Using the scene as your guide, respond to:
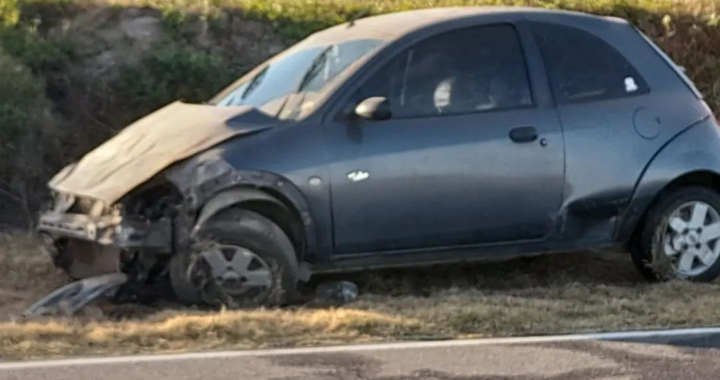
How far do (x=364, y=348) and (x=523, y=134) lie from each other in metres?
2.08

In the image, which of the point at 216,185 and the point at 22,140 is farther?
the point at 22,140

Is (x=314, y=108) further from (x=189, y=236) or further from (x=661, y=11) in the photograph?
(x=661, y=11)

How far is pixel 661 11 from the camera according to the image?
1366cm

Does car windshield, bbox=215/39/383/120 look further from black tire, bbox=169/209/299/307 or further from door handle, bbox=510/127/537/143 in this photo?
door handle, bbox=510/127/537/143

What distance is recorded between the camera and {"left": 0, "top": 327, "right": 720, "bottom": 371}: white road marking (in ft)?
19.9

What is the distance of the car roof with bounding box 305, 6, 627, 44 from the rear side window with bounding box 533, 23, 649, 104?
134 mm

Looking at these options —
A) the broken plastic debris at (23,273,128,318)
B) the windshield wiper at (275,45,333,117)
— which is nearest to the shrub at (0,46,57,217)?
the broken plastic debris at (23,273,128,318)

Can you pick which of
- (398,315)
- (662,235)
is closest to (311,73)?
(398,315)

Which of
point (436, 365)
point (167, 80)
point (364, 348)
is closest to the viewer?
point (436, 365)

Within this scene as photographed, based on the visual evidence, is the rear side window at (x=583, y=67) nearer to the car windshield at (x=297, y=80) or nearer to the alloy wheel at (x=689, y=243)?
the alloy wheel at (x=689, y=243)

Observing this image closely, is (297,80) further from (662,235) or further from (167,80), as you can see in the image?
(167,80)

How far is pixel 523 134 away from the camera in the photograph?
7.83 m

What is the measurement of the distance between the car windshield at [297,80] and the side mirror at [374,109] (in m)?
0.25

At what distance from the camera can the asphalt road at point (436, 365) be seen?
233 inches
